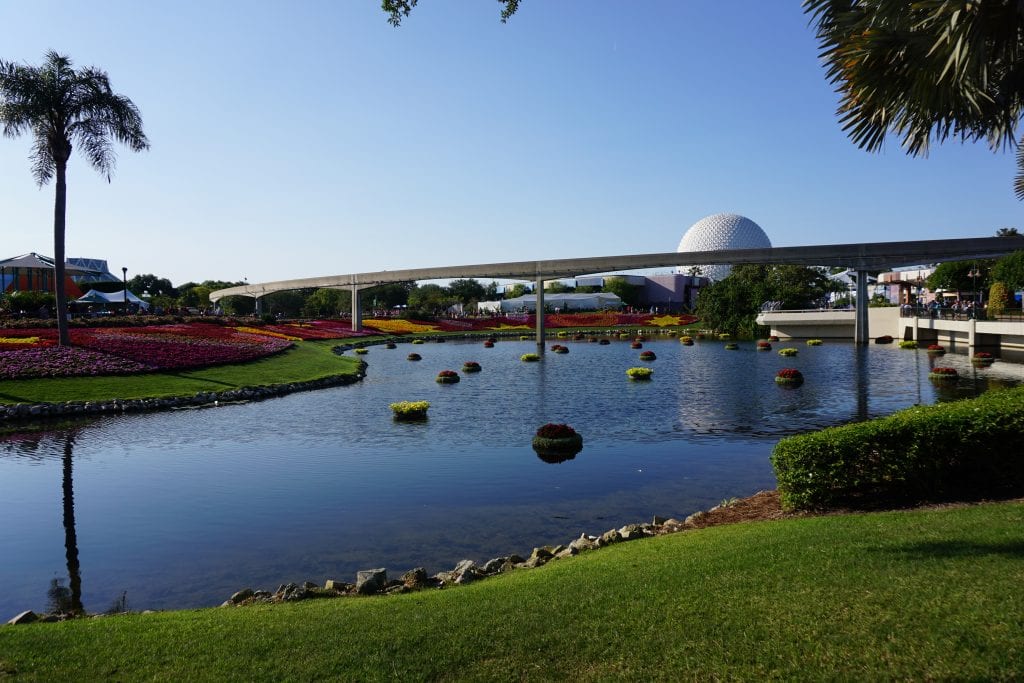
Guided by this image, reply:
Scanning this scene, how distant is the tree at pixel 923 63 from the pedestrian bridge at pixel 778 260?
5691 cm

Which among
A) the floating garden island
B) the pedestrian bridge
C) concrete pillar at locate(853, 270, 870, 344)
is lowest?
the floating garden island

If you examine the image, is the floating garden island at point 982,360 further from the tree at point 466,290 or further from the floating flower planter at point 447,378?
the tree at point 466,290

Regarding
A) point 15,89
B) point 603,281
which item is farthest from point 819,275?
point 15,89

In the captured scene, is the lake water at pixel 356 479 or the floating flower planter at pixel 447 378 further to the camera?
the floating flower planter at pixel 447 378

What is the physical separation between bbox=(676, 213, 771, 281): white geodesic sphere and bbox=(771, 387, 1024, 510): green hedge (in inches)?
6066

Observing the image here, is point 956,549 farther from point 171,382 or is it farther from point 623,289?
point 623,289

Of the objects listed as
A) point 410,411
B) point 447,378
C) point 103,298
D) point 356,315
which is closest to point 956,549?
point 410,411

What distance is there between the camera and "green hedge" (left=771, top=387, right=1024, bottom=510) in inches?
413

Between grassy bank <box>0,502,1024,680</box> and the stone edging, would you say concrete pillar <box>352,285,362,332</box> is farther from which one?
grassy bank <box>0,502,1024,680</box>

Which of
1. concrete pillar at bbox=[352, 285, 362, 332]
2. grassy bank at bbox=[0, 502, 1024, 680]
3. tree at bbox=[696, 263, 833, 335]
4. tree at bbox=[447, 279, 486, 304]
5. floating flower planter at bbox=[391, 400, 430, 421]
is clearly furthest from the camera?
tree at bbox=[447, 279, 486, 304]

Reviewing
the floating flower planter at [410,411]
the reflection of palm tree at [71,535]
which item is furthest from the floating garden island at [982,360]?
the reflection of palm tree at [71,535]

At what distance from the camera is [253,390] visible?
31312 mm

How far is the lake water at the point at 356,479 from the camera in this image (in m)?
11.2

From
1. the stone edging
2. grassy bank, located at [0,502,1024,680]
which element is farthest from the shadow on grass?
the stone edging
